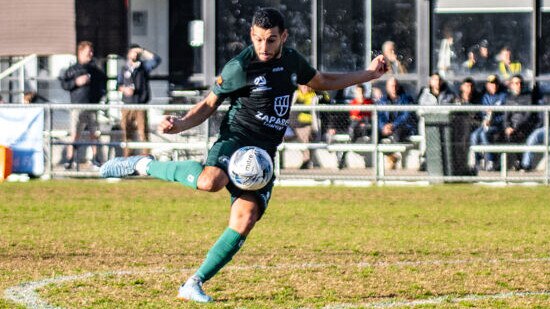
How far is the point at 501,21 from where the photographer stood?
2262cm

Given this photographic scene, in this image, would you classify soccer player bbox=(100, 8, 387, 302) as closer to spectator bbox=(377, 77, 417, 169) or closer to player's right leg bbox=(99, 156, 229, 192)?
player's right leg bbox=(99, 156, 229, 192)

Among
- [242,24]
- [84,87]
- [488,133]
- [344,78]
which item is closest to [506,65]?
[488,133]

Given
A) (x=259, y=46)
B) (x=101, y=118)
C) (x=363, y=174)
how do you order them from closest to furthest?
1. (x=259, y=46)
2. (x=363, y=174)
3. (x=101, y=118)

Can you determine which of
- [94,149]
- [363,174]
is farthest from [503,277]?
[94,149]

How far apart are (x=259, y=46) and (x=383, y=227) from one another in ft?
18.6

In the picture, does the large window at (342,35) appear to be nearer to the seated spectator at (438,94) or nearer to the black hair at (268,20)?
the seated spectator at (438,94)

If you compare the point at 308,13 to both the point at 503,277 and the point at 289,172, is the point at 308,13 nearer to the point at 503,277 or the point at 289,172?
the point at 289,172

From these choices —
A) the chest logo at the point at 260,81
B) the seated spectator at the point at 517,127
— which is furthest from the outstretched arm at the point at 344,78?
the seated spectator at the point at 517,127

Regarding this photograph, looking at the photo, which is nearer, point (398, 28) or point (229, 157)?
point (229, 157)

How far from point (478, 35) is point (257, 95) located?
14967 mm

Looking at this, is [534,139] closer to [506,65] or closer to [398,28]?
[506,65]

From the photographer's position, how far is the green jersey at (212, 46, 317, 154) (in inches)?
320

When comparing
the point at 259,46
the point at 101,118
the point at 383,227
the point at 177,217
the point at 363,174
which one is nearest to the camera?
the point at 259,46

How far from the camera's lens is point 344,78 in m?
Result: 8.89
